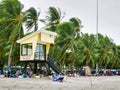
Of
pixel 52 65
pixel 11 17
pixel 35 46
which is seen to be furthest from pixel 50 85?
pixel 11 17

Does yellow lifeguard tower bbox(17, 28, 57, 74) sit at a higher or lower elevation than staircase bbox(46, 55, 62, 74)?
higher

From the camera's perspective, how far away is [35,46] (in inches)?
1551

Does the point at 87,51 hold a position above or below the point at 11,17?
below

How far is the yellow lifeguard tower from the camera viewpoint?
39.6 meters

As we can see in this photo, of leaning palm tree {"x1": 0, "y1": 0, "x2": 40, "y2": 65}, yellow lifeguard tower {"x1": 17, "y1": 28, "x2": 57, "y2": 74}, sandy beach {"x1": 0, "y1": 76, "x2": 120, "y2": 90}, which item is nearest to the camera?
sandy beach {"x1": 0, "y1": 76, "x2": 120, "y2": 90}

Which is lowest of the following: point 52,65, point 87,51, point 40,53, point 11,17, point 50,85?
point 50,85

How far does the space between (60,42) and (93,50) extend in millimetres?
13663

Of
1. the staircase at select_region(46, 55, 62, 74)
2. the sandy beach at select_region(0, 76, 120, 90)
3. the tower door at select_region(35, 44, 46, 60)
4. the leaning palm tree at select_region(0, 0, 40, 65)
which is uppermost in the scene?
the leaning palm tree at select_region(0, 0, 40, 65)

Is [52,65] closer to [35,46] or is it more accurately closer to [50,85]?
[35,46]

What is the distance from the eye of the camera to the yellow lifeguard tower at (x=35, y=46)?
1559 inches

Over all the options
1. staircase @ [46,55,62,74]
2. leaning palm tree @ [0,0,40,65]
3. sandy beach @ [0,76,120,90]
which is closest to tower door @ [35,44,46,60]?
staircase @ [46,55,62,74]

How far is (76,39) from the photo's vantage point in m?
60.6

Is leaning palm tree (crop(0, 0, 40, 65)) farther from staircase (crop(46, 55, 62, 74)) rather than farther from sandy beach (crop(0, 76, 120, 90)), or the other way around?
sandy beach (crop(0, 76, 120, 90))

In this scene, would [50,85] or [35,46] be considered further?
[35,46]
